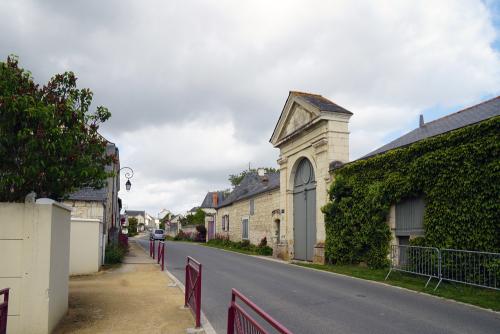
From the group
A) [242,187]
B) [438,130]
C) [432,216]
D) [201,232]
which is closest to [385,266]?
[432,216]

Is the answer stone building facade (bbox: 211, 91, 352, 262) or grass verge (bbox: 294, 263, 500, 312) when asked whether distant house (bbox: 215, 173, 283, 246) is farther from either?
grass verge (bbox: 294, 263, 500, 312)

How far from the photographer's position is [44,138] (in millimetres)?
6039

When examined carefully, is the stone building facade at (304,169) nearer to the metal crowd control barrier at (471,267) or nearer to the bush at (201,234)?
the metal crowd control barrier at (471,267)

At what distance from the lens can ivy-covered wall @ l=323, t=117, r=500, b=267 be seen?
1016 centimetres

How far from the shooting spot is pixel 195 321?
261 inches

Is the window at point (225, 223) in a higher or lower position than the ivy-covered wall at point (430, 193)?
lower

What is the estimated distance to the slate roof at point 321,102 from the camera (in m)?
17.8

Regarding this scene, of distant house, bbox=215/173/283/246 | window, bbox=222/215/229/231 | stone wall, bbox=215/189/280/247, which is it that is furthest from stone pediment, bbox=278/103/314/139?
window, bbox=222/215/229/231

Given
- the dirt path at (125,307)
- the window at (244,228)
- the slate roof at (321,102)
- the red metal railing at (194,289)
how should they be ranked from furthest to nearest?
the window at (244,228), the slate roof at (321,102), the red metal railing at (194,289), the dirt path at (125,307)

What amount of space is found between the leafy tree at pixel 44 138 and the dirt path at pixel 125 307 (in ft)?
6.84

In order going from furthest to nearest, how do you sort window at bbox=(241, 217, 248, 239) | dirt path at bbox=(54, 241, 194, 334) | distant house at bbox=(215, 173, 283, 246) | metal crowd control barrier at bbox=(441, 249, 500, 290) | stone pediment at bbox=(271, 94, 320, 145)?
1. window at bbox=(241, 217, 248, 239)
2. distant house at bbox=(215, 173, 283, 246)
3. stone pediment at bbox=(271, 94, 320, 145)
4. metal crowd control barrier at bbox=(441, 249, 500, 290)
5. dirt path at bbox=(54, 241, 194, 334)

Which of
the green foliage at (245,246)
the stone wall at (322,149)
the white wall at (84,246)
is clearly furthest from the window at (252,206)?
the white wall at (84,246)

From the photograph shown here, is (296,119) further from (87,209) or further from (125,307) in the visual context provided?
(125,307)

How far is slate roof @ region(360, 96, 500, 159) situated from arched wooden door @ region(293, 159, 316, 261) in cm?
430
